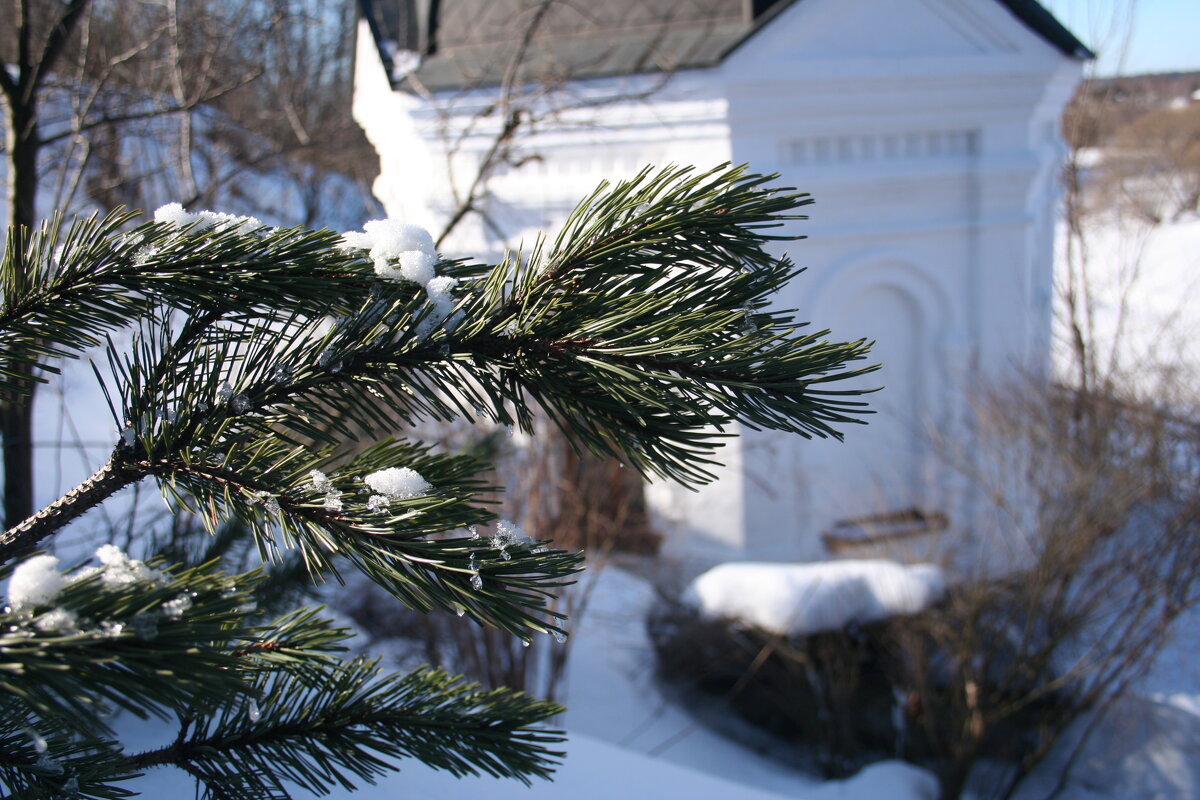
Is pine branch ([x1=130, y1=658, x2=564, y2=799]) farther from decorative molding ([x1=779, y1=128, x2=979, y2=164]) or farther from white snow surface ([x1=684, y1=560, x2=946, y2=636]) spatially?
decorative molding ([x1=779, y1=128, x2=979, y2=164])

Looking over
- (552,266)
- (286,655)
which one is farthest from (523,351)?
(286,655)

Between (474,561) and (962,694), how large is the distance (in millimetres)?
5320

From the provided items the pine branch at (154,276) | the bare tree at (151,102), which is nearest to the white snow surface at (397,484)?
the pine branch at (154,276)

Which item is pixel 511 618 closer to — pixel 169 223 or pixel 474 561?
pixel 474 561

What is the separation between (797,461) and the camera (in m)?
6.51

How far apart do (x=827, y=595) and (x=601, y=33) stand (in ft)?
12.5

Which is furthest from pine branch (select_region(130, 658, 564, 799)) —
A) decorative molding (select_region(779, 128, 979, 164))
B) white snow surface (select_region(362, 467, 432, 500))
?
decorative molding (select_region(779, 128, 979, 164))

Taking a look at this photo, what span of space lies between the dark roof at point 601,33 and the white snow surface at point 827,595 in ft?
9.95

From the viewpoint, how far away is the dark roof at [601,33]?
5.64 metres

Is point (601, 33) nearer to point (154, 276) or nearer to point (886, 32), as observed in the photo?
point (886, 32)

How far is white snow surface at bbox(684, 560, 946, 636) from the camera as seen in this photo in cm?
539

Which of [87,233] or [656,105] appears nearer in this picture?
[87,233]

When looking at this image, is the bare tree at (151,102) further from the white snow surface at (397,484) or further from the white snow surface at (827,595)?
the white snow surface at (827,595)

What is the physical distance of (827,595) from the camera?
17.8ft
